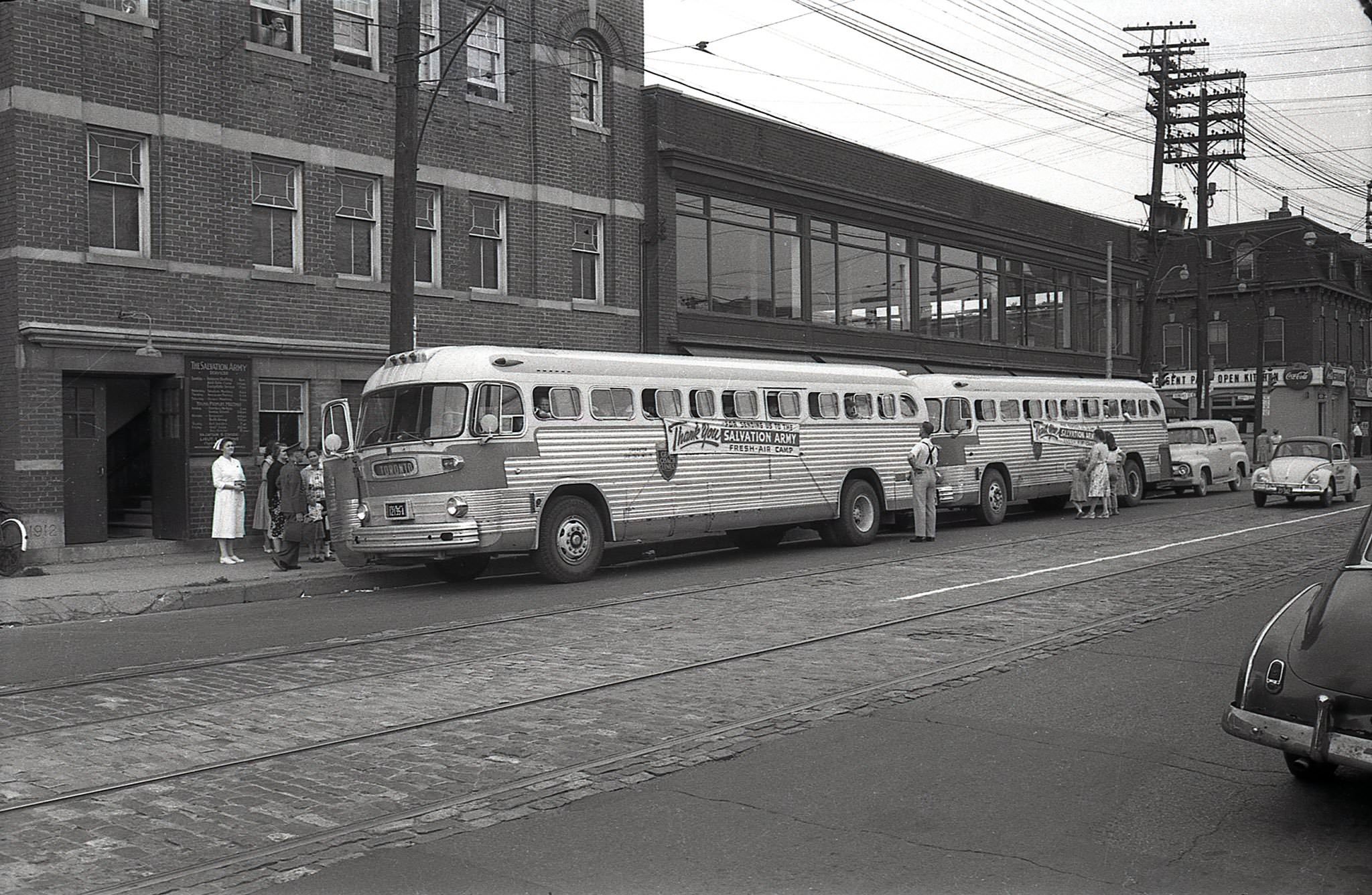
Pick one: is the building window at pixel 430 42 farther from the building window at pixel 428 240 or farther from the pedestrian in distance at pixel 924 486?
the pedestrian in distance at pixel 924 486

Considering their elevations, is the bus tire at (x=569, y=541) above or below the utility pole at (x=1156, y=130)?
below

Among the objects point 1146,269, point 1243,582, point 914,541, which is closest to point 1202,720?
point 1243,582

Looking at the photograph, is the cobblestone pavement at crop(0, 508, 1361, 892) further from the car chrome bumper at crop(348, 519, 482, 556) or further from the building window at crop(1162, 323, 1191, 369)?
the building window at crop(1162, 323, 1191, 369)

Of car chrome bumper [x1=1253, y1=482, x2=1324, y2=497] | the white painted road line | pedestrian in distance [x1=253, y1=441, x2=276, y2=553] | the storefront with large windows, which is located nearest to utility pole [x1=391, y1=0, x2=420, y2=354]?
pedestrian in distance [x1=253, y1=441, x2=276, y2=553]

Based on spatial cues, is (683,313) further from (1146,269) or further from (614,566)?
(1146,269)

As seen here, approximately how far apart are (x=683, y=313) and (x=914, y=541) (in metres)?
8.57

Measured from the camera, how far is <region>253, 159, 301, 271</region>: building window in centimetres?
2005

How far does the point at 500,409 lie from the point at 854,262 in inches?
735

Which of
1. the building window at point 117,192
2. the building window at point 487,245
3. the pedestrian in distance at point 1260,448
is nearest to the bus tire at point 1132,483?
the building window at point 487,245

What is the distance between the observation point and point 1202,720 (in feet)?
25.0

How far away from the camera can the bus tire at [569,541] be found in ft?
50.9

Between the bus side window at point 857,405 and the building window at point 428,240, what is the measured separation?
7578 millimetres

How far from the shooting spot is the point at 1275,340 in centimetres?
6316

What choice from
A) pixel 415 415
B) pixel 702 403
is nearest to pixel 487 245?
pixel 702 403
